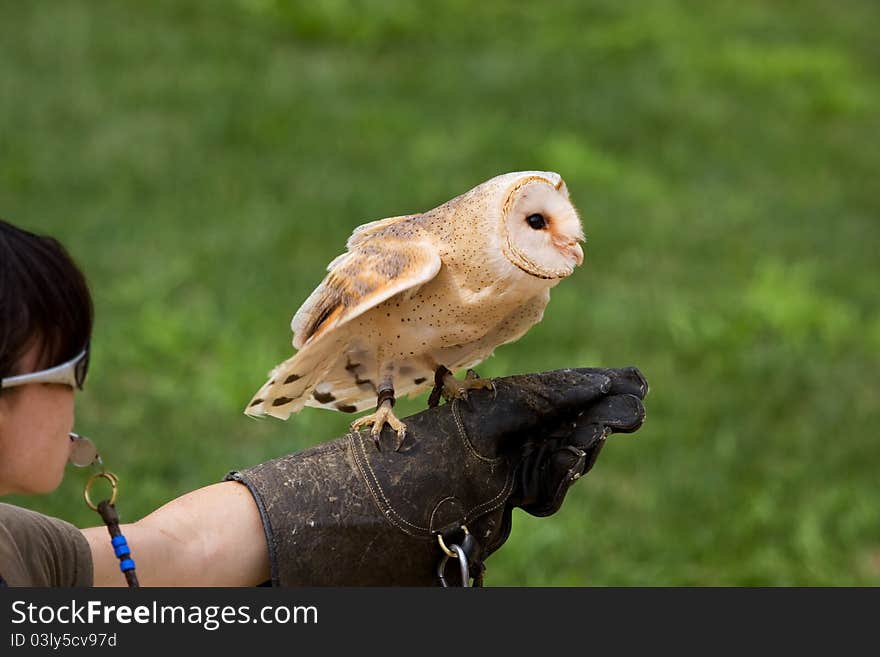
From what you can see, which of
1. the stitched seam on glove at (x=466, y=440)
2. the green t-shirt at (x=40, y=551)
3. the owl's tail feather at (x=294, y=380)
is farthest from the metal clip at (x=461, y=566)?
the green t-shirt at (x=40, y=551)

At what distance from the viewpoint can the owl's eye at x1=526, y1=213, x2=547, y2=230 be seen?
8.85 ft

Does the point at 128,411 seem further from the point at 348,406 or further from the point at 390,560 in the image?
the point at 390,560

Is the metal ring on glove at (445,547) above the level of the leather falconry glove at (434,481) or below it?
below


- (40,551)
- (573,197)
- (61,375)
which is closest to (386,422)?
(40,551)

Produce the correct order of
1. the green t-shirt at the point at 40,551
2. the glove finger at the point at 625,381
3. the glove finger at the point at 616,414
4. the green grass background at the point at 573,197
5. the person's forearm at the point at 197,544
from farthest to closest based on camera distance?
1. the green grass background at the point at 573,197
2. the glove finger at the point at 625,381
3. the glove finger at the point at 616,414
4. the person's forearm at the point at 197,544
5. the green t-shirt at the point at 40,551

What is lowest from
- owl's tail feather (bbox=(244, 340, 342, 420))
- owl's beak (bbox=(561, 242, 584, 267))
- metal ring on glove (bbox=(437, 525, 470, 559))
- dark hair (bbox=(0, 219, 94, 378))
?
metal ring on glove (bbox=(437, 525, 470, 559))

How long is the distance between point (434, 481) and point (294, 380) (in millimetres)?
439

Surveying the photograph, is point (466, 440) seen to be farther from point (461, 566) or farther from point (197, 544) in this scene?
point (197, 544)

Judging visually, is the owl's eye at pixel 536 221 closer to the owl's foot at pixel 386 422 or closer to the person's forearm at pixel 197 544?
the owl's foot at pixel 386 422

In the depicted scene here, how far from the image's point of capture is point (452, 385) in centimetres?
298

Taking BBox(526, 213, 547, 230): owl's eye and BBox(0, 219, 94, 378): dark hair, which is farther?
BBox(526, 213, 547, 230): owl's eye

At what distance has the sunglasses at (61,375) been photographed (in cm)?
203

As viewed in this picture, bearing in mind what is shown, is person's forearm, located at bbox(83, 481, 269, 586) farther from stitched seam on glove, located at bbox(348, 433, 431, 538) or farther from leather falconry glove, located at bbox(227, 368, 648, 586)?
stitched seam on glove, located at bbox(348, 433, 431, 538)

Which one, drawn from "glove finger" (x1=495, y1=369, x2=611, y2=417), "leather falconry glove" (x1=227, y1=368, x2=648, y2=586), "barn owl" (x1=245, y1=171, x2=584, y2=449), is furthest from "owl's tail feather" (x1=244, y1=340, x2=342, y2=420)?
"glove finger" (x1=495, y1=369, x2=611, y2=417)
